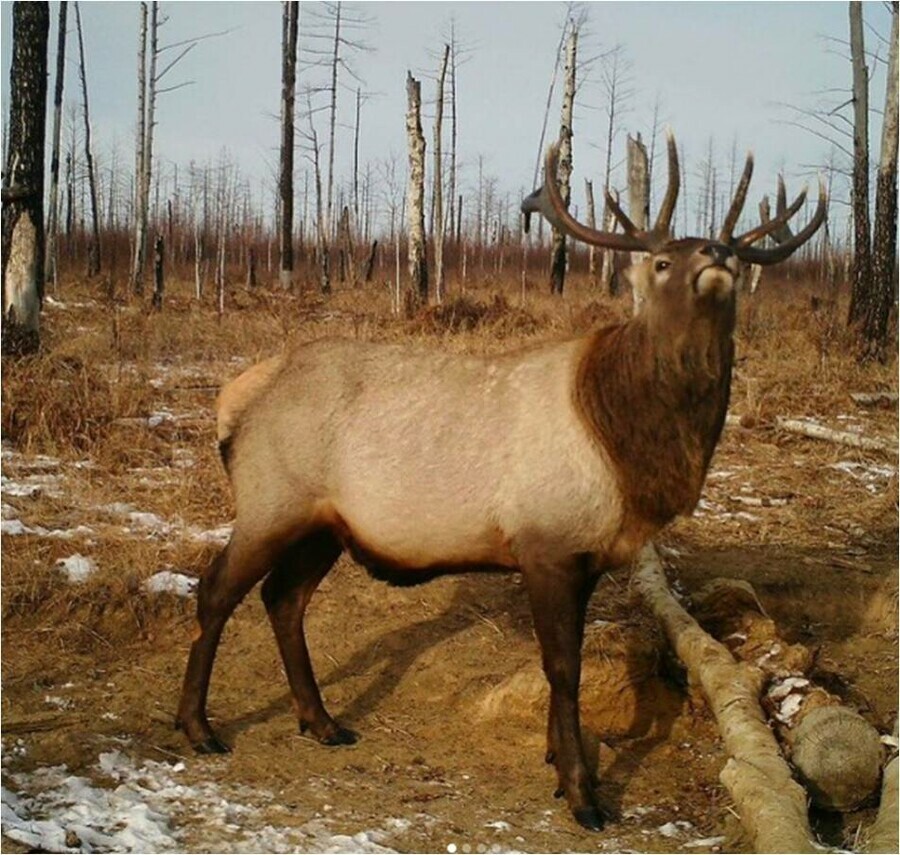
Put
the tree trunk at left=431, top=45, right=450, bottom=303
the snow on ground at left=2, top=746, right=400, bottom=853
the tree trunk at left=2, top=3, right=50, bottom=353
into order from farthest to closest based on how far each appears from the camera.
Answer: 1. the tree trunk at left=431, top=45, right=450, bottom=303
2. the tree trunk at left=2, top=3, right=50, bottom=353
3. the snow on ground at left=2, top=746, right=400, bottom=853

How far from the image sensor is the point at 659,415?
4.05 meters

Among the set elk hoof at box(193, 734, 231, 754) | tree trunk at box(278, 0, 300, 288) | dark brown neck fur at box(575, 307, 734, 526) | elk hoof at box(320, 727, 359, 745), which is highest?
tree trunk at box(278, 0, 300, 288)

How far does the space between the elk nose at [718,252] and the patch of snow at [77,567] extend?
382 centimetres

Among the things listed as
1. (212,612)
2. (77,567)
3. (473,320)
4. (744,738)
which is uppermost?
(473,320)

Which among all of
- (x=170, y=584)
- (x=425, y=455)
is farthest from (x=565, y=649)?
(x=170, y=584)

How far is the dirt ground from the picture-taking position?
13.1 ft

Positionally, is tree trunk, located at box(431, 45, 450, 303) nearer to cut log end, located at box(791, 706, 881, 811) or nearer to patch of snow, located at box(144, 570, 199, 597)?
patch of snow, located at box(144, 570, 199, 597)

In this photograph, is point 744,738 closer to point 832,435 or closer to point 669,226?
point 669,226

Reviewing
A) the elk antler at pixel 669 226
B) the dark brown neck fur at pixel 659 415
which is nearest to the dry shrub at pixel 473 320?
the elk antler at pixel 669 226

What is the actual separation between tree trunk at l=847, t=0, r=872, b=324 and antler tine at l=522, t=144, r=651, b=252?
1154 centimetres

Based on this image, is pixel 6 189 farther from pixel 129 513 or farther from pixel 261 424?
pixel 261 424

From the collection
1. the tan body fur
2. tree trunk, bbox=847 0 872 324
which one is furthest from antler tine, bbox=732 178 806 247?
tree trunk, bbox=847 0 872 324

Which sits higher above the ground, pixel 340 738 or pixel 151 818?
pixel 151 818

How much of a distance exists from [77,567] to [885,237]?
1260 cm
